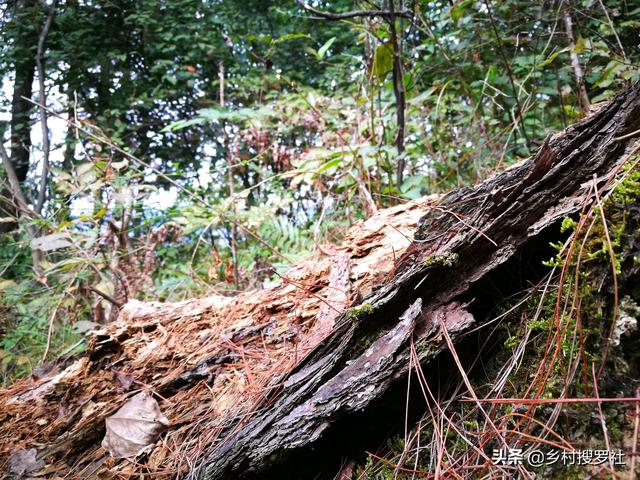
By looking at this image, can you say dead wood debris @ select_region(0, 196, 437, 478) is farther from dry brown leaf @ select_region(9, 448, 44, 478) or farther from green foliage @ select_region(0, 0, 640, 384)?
green foliage @ select_region(0, 0, 640, 384)

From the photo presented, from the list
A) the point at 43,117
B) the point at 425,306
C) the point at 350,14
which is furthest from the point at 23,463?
the point at 43,117

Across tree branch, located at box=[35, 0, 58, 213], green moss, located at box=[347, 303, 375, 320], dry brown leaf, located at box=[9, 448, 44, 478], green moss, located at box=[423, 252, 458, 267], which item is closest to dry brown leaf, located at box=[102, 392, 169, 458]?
dry brown leaf, located at box=[9, 448, 44, 478]

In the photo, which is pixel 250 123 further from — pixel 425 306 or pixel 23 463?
pixel 425 306

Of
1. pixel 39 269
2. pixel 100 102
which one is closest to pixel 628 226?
pixel 39 269

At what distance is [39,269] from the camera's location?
4066 mm

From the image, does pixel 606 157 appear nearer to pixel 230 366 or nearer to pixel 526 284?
pixel 526 284

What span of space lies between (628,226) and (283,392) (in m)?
0.93

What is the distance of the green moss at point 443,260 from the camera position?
40.8 inches

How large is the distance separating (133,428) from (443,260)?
119 cm

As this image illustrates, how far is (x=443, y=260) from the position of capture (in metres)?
1.04

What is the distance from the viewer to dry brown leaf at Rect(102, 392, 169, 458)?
1.33 meters

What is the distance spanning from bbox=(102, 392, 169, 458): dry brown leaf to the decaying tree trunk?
331 millimetres

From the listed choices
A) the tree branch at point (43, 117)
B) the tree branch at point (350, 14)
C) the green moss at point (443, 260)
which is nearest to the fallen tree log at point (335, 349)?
the green moss at point (443, 260)

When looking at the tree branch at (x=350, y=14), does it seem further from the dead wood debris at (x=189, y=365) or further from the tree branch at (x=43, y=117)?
the tree branch at (x=43, y=117)
